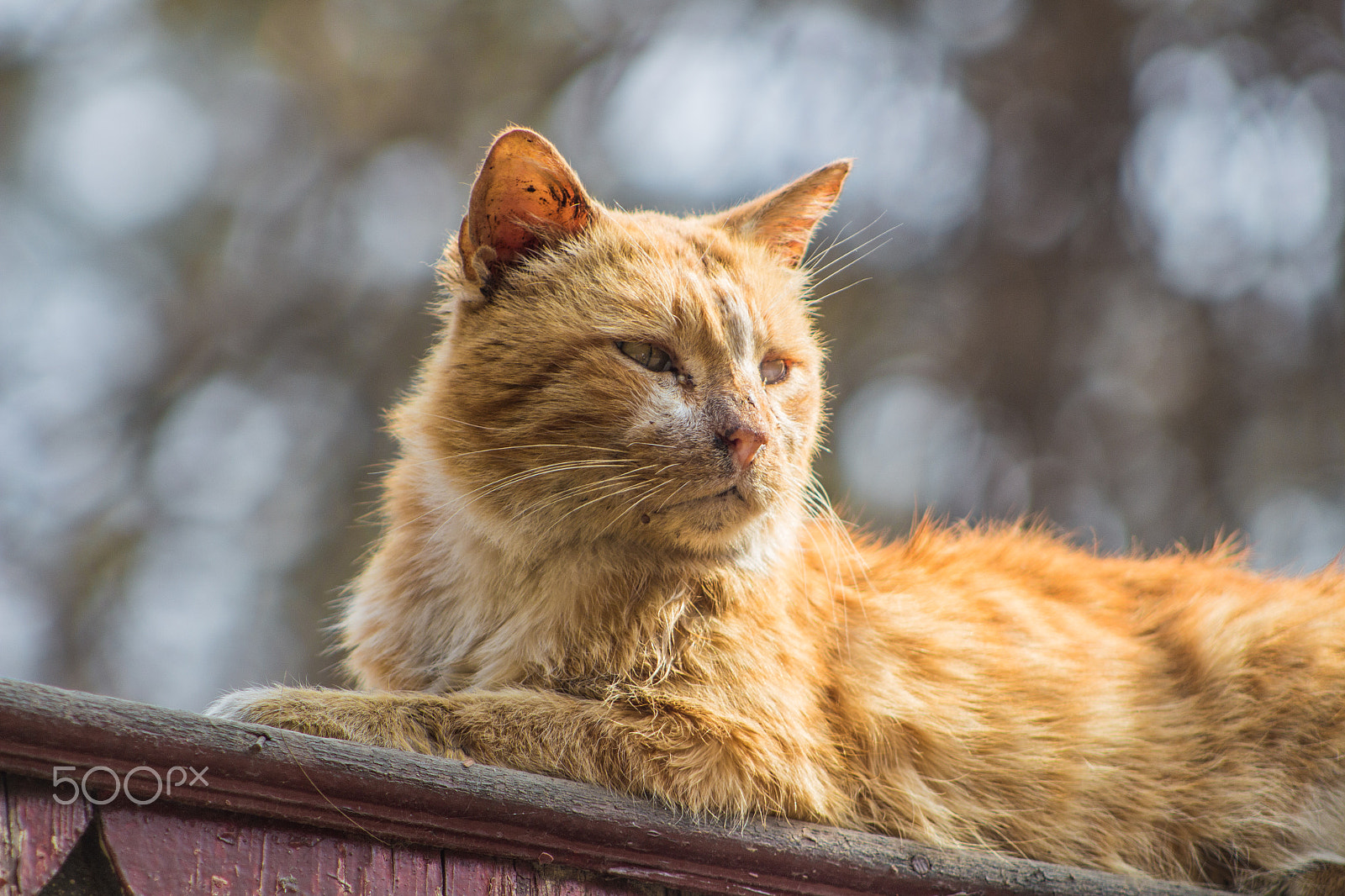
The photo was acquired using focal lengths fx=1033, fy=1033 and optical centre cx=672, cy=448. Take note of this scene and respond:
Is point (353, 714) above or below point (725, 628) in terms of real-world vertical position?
below

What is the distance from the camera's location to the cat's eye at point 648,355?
2.00 m

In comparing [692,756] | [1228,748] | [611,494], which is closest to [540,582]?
[611,494]

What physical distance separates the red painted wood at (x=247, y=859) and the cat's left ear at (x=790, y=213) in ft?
5.46

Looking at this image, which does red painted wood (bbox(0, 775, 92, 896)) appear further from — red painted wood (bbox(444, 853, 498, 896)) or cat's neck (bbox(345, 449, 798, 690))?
cat's neck (bbox(345, 449, 798, 690))

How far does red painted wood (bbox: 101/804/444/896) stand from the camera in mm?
1129

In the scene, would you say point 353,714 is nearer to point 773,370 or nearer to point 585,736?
point 585,736

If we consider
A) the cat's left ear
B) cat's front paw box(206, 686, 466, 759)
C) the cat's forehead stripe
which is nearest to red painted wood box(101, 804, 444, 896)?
cat's front paw box(206, 686, 466, 759)

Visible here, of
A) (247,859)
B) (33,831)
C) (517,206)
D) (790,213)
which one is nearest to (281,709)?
(247,859)

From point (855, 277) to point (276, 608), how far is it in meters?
4.10

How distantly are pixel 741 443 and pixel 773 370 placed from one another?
454 millimetres

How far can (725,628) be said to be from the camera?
1916mm

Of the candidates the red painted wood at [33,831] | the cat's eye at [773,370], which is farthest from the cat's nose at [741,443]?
the red painted wood at [33,831]

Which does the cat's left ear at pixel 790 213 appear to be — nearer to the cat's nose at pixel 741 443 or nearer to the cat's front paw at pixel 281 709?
the cat's nose at pixel 741 443

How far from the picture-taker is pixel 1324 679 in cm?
226
